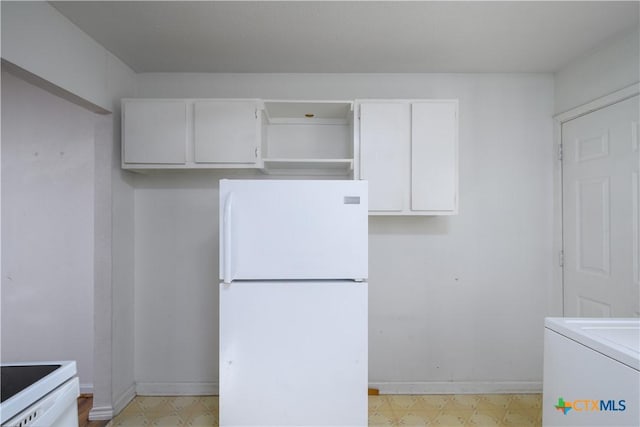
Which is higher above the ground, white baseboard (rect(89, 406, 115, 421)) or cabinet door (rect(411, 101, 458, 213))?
cabinet door (rect(411, 101, 458, 213))

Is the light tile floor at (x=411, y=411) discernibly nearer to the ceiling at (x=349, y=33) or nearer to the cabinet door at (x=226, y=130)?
the cabinet door at (x=226, y=130)

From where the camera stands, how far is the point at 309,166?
91.2 inches

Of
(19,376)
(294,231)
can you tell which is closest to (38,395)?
(19,376)

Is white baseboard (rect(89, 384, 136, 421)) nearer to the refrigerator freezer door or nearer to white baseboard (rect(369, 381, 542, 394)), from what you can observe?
the refrigerator freezer door

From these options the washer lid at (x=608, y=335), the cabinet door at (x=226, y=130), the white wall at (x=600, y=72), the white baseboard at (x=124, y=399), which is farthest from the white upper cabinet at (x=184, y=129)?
the white wall at (x=600, y=72)

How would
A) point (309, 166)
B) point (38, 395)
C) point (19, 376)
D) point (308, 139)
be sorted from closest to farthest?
point (38, 395) < point (19, 376) < point (309, 166) < point (308, 139)

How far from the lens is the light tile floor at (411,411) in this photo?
2.07 m

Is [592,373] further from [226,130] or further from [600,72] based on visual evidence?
[226,130]

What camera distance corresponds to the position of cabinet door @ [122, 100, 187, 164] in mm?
2070

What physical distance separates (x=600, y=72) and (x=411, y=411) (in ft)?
7.92

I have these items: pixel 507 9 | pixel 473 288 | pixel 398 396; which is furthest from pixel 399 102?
pixel 398 396

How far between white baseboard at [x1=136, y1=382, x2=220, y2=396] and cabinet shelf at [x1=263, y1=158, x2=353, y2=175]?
1.59 m

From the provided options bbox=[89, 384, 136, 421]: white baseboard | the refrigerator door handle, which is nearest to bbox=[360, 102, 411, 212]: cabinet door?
the refrigerator door handle

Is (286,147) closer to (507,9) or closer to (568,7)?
(507,9)
